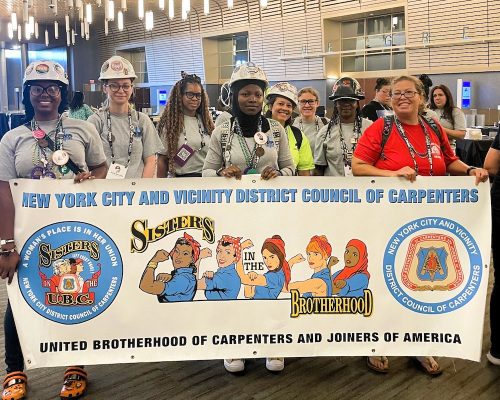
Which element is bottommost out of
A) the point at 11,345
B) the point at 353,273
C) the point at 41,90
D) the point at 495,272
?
the point at 11,345

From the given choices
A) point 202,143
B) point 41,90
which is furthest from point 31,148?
point 202,143

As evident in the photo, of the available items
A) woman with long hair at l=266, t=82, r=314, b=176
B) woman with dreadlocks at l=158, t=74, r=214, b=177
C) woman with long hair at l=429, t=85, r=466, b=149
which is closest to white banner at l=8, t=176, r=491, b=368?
woman with long hair at l=266, t=82, r=314, b=176

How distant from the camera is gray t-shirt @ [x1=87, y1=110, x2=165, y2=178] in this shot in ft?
10.9

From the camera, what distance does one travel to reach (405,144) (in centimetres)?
280

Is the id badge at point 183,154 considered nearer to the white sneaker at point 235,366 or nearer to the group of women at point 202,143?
the group of women at point 202,143

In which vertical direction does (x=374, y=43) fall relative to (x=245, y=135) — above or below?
above

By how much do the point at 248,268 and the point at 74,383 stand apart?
111 centimetres

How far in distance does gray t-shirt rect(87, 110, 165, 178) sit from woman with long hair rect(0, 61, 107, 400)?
614 millimetres

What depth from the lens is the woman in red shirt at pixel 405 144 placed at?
2.78 meters

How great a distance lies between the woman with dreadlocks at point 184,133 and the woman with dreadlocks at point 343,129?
0.88 meters

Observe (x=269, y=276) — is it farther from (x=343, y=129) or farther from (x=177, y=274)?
(x=343, y=129)

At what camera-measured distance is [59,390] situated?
2762mm

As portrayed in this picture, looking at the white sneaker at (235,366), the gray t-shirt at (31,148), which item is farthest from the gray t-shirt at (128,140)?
the white sneaker at (235,366)

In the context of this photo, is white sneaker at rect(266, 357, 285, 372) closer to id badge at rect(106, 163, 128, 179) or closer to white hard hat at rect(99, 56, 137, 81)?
id badge at rect(106, 163, 128, 179)
